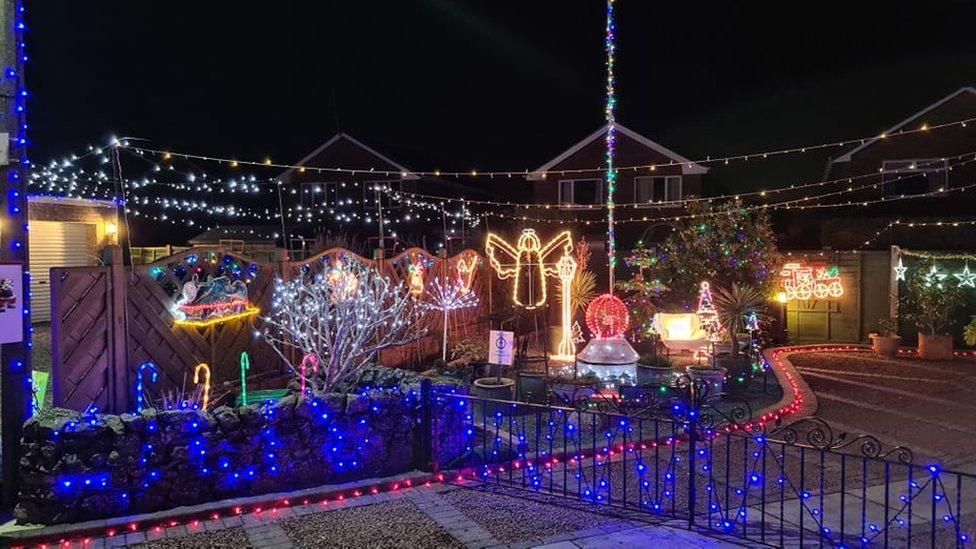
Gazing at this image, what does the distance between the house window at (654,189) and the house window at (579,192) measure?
4.87 feet

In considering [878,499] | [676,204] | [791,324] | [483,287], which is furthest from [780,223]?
[878,499]

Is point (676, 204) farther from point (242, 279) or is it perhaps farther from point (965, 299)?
point (242, 279)

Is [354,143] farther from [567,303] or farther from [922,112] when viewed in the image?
[922,112]

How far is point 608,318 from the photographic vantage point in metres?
10.8

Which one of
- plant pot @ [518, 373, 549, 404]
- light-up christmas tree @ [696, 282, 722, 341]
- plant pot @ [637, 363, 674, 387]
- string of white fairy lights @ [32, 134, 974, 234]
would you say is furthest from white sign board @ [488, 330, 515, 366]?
string of white fairy lights @ [32, 134, 974, 234]

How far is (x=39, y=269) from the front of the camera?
18.4m

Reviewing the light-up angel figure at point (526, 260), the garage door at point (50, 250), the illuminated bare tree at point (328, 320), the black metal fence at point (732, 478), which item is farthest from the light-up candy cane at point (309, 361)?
the garage door at point (50, 250)

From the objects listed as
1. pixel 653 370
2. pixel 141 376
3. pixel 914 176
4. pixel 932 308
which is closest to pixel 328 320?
pixel 141 376

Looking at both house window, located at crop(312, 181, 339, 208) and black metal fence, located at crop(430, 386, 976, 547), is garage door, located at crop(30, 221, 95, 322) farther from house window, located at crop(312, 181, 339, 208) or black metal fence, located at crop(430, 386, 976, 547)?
black metal fence, located at crop(430, 386, 976, 547)

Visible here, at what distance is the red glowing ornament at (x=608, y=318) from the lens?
10.8 meters

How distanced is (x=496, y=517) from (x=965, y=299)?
1413 centimetres

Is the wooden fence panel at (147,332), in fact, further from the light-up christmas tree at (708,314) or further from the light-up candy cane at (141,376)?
the light-up christmas tree at (708,314)

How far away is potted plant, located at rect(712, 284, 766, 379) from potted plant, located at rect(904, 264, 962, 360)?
16.8ft

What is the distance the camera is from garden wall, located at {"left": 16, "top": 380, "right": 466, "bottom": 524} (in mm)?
5211
